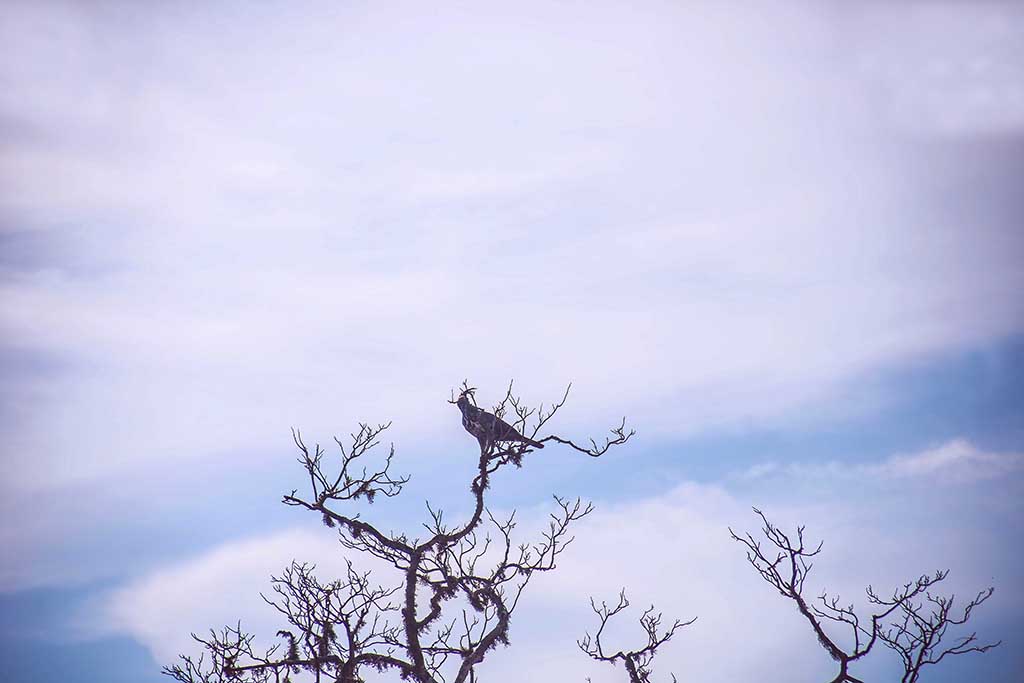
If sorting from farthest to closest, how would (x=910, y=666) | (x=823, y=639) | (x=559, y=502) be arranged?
(x=559, y=502) < (x=910, y=666) < (x=823, y=639)

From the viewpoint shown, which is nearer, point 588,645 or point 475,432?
point 475,432

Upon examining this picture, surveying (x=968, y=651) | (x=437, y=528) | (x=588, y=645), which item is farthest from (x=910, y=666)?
(x=437, y=528)

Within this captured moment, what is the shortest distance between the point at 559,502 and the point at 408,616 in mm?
2306

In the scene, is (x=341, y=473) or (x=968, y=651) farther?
(x=968, y=651)

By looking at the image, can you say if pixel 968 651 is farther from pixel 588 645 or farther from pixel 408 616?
pixel 408 616

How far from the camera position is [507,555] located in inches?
395

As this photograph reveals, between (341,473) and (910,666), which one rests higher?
(341,473)

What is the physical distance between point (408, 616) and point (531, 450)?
2.36m

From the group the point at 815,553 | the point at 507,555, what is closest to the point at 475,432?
the point at 507,555

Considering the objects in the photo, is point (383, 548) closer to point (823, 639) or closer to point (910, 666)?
point (823, 639)

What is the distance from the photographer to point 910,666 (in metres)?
9.91

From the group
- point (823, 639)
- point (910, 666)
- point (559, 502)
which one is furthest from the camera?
point (559, 502)

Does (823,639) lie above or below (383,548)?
below

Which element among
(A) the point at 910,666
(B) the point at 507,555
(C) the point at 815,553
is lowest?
(A) the point at 910,666
